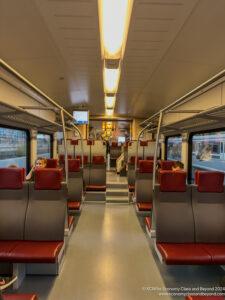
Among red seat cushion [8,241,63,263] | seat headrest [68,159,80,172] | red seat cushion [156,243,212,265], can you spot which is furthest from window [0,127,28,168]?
red seat cushion [156,243,212,265]

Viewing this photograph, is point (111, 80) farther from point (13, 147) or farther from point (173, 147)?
point (173, 147)

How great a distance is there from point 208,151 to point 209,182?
2.33 m

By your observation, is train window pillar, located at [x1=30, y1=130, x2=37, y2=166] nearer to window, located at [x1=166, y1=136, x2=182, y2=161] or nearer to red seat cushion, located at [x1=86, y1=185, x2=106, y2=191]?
red seat cushion, located at [x1=86, y1=185, x2=106, y2=191]

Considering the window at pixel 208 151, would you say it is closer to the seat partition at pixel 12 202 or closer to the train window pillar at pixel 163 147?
the train window pillar at pixel 163 147

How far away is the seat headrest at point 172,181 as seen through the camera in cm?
278

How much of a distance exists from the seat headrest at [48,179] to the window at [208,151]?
11.1 feet

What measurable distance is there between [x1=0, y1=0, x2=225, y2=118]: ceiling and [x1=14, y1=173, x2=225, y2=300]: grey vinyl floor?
2.91 metres

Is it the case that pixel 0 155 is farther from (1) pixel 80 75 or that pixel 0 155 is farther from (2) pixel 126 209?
(2) pixel 126 209

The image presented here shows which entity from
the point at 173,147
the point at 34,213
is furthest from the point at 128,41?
the point at 173,147

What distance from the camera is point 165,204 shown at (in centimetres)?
276

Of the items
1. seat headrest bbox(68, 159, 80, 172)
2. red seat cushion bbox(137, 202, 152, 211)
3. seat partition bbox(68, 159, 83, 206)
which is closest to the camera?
red seat cushion bbox(137, 202, 152, 211)

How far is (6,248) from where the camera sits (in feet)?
7.52

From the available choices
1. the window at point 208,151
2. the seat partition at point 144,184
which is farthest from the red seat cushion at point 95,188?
the window at point 208,151

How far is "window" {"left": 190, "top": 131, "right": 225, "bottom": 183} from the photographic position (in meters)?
4.27
